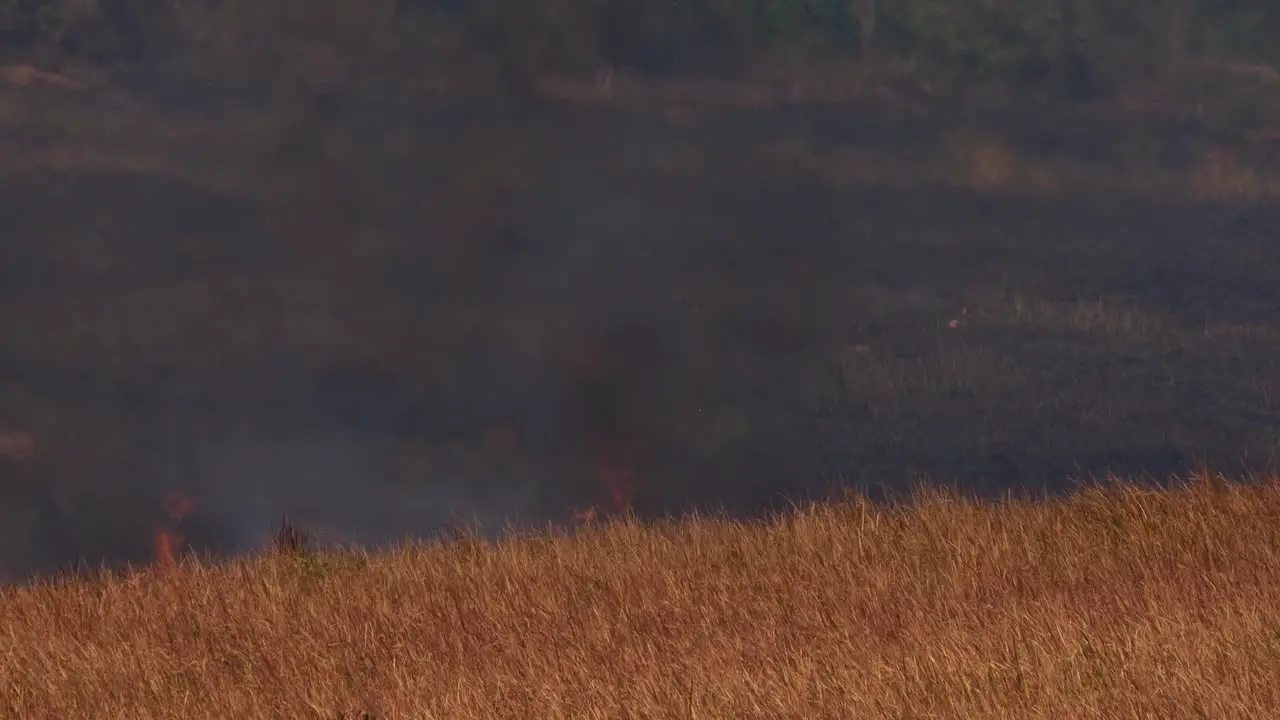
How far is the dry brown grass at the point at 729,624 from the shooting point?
1411 centimetres

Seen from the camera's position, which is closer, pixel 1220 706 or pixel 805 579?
pixel 1220 706

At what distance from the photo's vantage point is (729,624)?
18891 millimetres

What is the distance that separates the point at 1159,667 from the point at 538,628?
7.53 metres

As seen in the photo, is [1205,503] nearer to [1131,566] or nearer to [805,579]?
[1131,566]

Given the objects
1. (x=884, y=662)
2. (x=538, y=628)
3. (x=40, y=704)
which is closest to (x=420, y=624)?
(x=538, y=628)

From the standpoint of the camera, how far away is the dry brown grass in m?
Result: 14.1

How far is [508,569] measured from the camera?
22.7 m

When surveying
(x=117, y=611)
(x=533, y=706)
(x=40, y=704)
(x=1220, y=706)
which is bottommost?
(x=117, y=611)

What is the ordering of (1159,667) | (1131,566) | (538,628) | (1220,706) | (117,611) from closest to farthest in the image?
(1220,706)
(1159,667)
(538,628)
(1131,566)
(117,611)

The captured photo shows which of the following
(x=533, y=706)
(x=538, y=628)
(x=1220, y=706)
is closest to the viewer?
(x=1220, y=706)

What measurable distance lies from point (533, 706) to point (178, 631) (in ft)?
23.8

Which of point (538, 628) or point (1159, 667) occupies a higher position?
point (1159, 667)

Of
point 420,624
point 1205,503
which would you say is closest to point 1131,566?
point 1205,503

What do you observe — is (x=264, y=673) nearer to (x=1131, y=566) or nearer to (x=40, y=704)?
(x=40, y=704)
